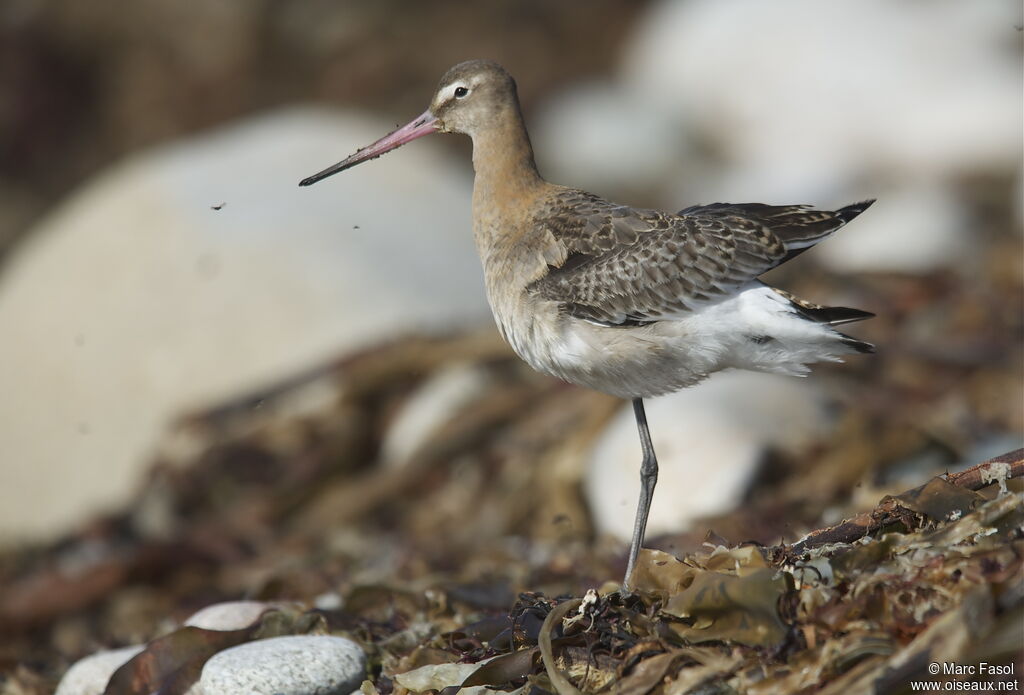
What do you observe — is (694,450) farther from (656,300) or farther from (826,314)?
(826,314)

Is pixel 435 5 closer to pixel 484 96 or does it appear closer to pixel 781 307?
pixel 484 96

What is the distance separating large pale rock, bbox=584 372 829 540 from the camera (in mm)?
6078

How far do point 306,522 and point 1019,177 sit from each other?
9140 millimetres

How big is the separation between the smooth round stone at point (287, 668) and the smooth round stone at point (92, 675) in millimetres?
655

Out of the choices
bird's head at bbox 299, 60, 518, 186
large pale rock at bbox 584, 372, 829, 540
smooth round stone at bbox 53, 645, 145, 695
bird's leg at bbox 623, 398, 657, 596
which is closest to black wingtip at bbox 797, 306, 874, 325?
bird's leg at bbox 623, 398, 657, 596

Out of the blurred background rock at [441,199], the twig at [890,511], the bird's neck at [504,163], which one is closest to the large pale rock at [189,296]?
the blurred background rock at [441,199]

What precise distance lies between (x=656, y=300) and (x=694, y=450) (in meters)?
2.04

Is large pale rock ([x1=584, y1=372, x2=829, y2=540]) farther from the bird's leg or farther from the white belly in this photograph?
the white belly

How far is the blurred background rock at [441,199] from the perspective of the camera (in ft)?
22.9

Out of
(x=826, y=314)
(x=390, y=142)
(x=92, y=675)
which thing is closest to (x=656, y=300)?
(x=826, y=314)

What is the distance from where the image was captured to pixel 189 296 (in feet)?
31.2

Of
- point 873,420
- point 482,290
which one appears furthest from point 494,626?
point 482,290

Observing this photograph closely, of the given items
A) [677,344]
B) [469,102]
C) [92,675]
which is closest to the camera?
[677,344]

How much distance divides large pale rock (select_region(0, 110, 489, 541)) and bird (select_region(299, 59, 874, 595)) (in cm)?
436
